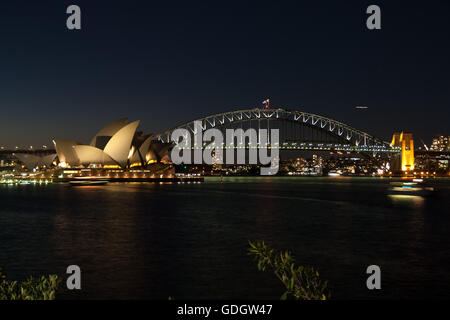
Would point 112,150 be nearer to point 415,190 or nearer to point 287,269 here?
point 415,190

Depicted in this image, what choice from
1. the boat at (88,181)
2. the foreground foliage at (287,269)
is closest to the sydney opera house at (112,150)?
the boat at (88,181)

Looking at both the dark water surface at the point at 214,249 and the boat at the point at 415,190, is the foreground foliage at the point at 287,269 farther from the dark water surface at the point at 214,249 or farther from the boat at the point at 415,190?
the boat at the point at 415,190

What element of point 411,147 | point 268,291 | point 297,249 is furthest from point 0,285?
point 411,147

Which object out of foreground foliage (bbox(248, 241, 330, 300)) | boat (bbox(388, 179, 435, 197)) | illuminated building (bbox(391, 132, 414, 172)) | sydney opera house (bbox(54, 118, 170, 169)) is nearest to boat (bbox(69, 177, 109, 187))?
sydney opera house (bbox(54, 118, 170, 169))

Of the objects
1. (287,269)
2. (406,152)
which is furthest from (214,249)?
(406,152)

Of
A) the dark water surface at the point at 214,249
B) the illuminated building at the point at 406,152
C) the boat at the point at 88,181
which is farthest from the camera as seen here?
the illuminated building at the point at 406,152

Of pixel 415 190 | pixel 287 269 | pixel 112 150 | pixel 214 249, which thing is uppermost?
pixel 112 150
